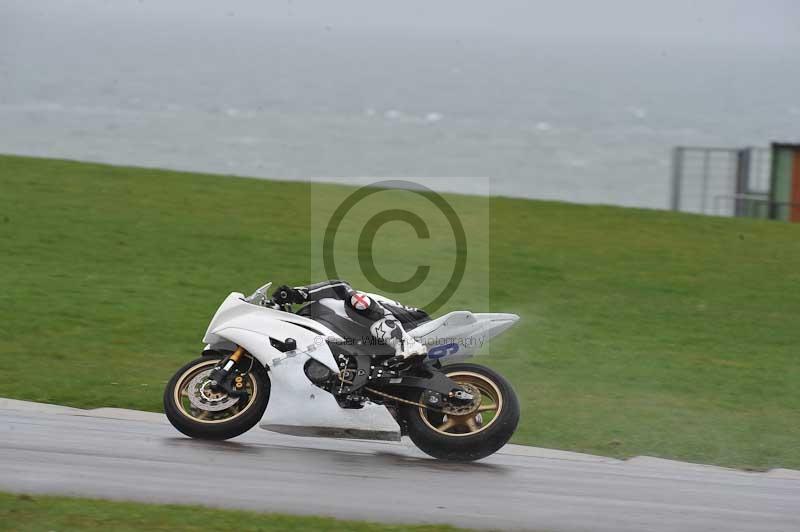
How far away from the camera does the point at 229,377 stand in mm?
8500

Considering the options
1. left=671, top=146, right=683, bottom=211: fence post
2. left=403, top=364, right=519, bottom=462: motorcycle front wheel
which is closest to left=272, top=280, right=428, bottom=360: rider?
left=403, top=364, right=519, bottom=462: motorcycle front wheel

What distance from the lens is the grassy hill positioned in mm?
10680

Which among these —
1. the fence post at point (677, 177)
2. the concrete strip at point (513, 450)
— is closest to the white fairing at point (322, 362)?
the concrete strip at point (513, 450)

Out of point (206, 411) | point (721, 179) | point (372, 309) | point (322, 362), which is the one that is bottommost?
point (206, 411)

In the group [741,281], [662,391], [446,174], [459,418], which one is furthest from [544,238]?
[446,174]

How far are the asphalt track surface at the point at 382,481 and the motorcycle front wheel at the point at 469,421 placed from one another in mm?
136

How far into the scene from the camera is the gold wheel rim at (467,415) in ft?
27.5

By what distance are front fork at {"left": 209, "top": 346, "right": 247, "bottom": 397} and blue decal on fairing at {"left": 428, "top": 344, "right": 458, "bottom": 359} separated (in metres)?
1.34

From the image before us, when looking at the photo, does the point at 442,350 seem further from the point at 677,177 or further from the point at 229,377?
the point at 677,177

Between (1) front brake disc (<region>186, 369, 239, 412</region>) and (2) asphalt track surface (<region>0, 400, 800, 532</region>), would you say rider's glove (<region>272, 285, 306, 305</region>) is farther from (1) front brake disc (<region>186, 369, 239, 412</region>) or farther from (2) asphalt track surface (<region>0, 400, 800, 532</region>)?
(2) asphalt track surface (<region>0, 400, 800, 532</region>)

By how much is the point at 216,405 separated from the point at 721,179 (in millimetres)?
21462

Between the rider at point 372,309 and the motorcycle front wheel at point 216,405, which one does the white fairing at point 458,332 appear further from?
the motorcycle front wheel at point 216,405

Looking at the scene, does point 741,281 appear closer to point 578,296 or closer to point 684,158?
point 578,296

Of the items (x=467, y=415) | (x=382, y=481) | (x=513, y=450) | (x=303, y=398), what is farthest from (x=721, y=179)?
(x=382, y=481)
